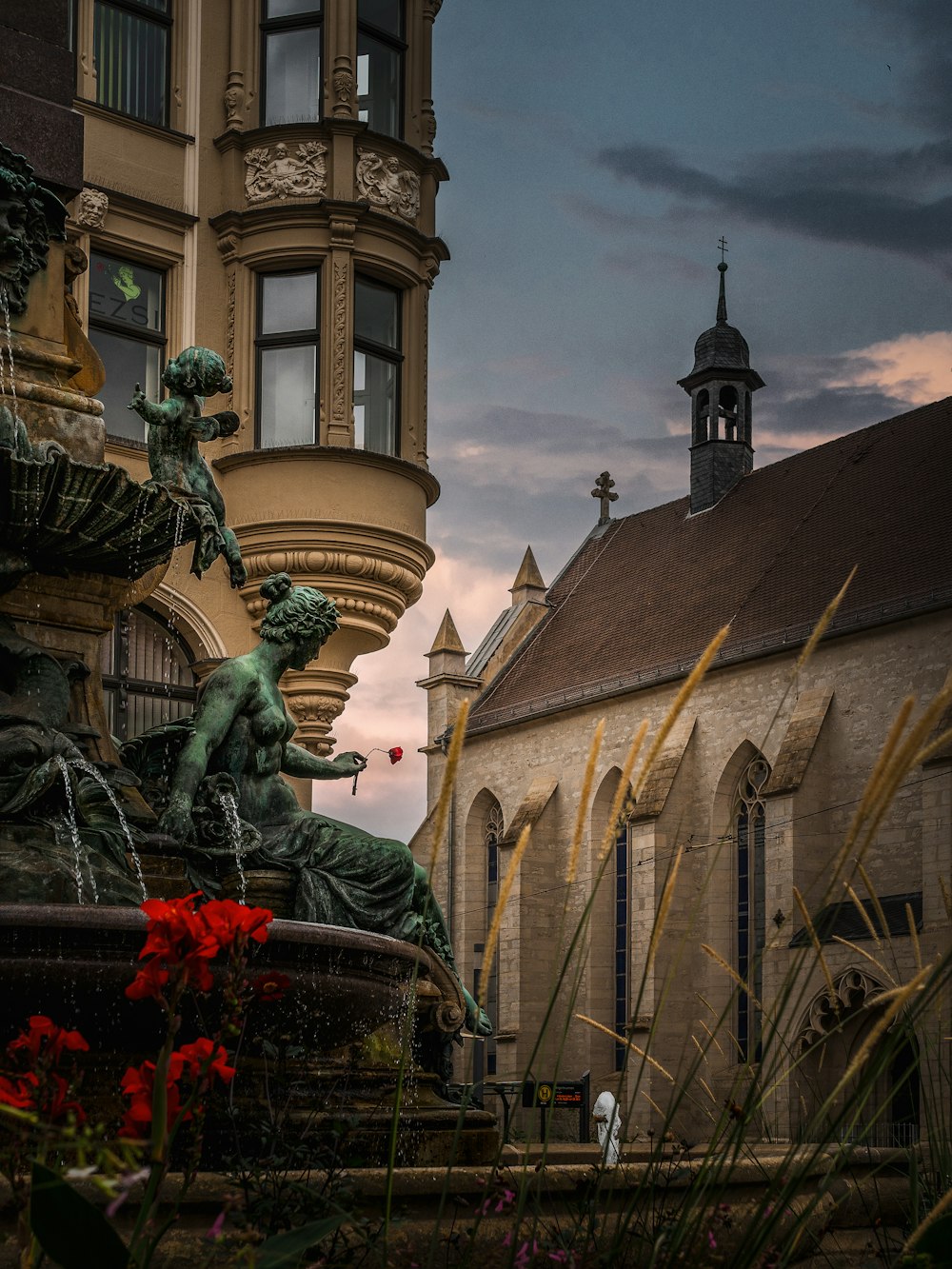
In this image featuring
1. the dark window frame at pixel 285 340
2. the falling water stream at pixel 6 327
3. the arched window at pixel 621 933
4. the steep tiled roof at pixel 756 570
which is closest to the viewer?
the falling water stream at pixel 6 327

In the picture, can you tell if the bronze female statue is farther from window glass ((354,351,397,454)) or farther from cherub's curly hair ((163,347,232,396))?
window glass ((354,351,397,454))

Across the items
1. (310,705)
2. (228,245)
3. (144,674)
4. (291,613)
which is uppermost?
(228,245)

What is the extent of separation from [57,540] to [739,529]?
1478 inches

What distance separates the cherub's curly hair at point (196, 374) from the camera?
659cm

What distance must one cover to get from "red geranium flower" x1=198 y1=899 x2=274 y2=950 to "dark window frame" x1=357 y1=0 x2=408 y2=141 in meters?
18.8

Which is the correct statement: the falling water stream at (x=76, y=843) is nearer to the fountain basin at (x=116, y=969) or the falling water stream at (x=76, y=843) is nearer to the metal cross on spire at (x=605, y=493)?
the fountain basin at (x=116, y=969)

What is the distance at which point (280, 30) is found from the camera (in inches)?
811

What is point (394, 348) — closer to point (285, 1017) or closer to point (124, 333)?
point (124, 333)

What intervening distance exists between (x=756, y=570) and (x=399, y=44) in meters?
21.6

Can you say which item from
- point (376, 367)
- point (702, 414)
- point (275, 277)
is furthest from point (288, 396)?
point (702, 414)

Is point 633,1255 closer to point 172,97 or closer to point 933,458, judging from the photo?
point 172,97

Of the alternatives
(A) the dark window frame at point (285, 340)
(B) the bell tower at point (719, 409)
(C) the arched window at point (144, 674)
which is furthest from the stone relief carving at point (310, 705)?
(B) the bell tower at point (719, 409)

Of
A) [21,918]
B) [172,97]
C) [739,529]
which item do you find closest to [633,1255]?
[21,918]

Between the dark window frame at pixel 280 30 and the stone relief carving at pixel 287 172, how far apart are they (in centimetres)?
32
